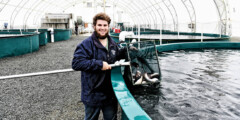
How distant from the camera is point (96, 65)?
2102 millimetres

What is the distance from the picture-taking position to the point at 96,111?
230 cm

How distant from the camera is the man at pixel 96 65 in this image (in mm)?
2152

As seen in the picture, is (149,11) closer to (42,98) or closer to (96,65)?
(42,98)

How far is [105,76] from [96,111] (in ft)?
1.47

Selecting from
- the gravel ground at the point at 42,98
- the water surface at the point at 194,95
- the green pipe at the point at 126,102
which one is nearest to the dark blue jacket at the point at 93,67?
the green pipe at the point at 126,102

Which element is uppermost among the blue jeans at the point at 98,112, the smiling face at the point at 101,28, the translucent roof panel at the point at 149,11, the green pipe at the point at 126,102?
the translucent roof panel at the point at 149,11

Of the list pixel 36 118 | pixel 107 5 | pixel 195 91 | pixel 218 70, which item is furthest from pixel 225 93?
pixel 107 5

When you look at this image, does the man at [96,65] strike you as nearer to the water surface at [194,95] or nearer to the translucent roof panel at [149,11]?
the water surface at [194,95]

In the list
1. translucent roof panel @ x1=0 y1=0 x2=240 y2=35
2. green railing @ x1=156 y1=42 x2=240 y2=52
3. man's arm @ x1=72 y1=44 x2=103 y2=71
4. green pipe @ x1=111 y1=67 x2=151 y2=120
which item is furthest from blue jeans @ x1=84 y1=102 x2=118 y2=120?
translucent roof panel @ x1=0 y1=0 x2=240 y2=35

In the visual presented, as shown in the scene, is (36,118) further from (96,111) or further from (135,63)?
(135,63)

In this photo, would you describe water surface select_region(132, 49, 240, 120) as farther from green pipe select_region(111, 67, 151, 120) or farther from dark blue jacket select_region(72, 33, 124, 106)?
dark blue jacket select_region(72, 33, 124, 106)

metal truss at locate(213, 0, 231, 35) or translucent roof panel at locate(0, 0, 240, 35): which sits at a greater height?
translucent roof panel at locate(0, 0, 240, 35)

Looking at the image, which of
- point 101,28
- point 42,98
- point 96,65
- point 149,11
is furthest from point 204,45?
point 149,11

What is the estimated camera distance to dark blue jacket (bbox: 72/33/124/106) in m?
2.13
